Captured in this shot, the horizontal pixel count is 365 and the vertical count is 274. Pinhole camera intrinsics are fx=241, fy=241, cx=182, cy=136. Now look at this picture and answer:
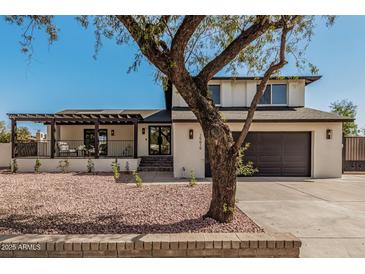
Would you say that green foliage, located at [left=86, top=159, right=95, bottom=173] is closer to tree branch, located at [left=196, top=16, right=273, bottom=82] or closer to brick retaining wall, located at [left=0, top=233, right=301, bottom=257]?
brick retaining wall, located at [left=0, top=233, right=301, bottom=257]

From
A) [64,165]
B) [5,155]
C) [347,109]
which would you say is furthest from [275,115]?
[5,155]

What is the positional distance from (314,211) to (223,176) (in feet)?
11.0

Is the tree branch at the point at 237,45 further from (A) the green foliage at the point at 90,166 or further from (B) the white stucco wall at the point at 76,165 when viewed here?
(A) the green foliage at the point at 90,166

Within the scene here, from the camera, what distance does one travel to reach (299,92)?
1384 cm

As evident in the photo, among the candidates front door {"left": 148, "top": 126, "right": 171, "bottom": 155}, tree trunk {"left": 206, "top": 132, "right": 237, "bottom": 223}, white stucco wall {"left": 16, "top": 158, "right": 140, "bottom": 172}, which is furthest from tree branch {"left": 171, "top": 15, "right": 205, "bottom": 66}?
front door {"left": 148, "top": 126, "right": 171, "bottom": 155}

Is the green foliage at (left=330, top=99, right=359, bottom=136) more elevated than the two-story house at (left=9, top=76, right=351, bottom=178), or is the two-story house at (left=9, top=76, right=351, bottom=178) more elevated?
the green foliage at (left=330, top=99, right=359, bottom=136)

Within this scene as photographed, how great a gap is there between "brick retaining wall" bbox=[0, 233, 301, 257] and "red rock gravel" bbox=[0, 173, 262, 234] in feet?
2.30

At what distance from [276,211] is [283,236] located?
2719 millimetres

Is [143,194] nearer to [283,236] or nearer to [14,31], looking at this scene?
[283,236]

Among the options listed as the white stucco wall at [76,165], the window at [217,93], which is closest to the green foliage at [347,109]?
the window at [217,93]

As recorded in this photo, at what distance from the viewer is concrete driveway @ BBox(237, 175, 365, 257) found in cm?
411

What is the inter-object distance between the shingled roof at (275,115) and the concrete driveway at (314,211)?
302 cm

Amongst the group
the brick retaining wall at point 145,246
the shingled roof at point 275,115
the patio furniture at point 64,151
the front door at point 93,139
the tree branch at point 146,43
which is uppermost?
the tree branch at point 146,43

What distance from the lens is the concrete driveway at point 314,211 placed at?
4.11m
